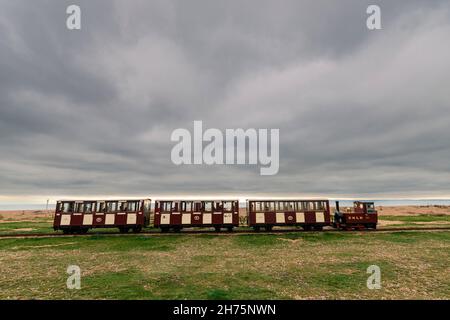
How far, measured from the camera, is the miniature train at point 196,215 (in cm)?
2881

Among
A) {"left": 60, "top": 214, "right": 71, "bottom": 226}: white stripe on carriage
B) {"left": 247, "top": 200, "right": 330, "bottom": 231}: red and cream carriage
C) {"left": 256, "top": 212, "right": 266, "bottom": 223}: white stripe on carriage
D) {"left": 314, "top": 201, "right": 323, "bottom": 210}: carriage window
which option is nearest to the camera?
{"left": 60, "top": 214, "right": 71, "bottom": 226}: white stripe on carriage

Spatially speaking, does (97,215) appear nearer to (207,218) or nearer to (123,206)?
(123,206)

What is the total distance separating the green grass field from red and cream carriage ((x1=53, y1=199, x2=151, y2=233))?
5.56 metres

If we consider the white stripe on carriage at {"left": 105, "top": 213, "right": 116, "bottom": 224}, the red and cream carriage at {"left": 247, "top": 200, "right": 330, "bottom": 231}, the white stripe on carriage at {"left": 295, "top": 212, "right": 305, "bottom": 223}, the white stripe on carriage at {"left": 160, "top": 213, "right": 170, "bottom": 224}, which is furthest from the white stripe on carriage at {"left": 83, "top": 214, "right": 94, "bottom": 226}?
the white stripe on carriage at {"left": 295, "top": 212, "right": 305, "bottom": 223}

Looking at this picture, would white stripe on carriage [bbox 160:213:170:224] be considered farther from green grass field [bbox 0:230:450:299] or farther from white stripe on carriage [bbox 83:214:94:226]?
white stripe on carriage [bbox 83:214:94:226]

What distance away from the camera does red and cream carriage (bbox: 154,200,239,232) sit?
95.5ft

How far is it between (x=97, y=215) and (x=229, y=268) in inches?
831

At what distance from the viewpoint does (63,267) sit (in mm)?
14195

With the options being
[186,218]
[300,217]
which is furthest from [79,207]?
[300,217]

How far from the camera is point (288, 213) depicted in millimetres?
29219

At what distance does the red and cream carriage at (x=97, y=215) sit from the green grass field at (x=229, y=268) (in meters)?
5.56

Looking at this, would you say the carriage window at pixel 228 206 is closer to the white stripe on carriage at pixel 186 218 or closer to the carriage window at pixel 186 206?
the carriage window at pixel 186 206
